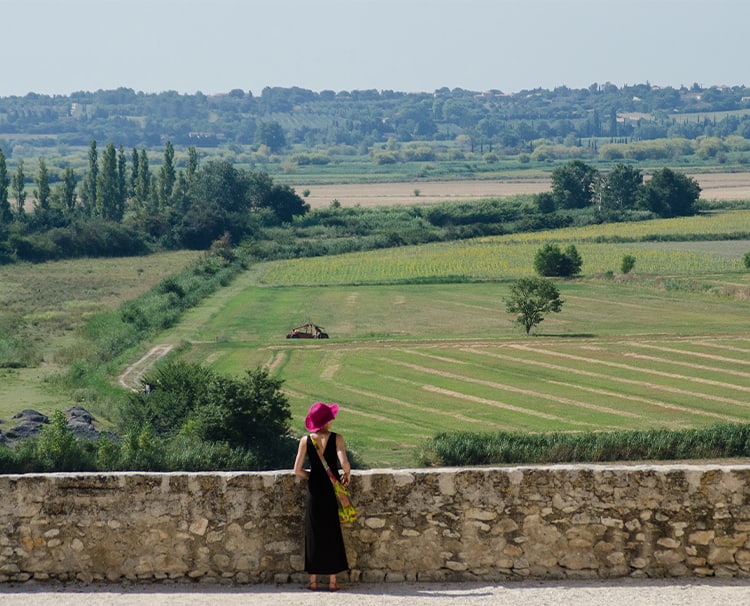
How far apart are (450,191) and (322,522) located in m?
173

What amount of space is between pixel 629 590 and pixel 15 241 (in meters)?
93.3

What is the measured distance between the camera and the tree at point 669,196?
411 ft

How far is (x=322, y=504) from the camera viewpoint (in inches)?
409

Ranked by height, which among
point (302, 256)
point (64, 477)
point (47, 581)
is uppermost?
point (64, 477)

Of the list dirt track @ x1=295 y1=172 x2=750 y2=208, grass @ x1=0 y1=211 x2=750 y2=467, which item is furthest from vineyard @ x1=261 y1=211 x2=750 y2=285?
dirt track @ x1=295 y1=172 x2=750 y2=208

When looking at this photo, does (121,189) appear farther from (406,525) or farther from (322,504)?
(322,504)

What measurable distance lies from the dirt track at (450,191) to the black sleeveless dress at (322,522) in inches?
5417

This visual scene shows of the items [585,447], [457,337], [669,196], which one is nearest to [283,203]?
[669,196]

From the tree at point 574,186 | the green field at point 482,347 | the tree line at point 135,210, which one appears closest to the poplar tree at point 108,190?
the tree line at point 135,210

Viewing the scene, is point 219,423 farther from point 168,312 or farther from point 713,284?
point 713,284

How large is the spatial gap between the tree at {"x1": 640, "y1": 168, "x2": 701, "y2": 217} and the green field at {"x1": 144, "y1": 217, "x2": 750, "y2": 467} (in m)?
36.7

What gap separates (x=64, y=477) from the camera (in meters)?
10.8

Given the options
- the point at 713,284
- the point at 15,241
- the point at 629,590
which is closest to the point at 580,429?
the point at 629,590

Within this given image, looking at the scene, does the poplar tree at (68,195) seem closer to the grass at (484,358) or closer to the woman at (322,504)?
the grass at (484,358)
